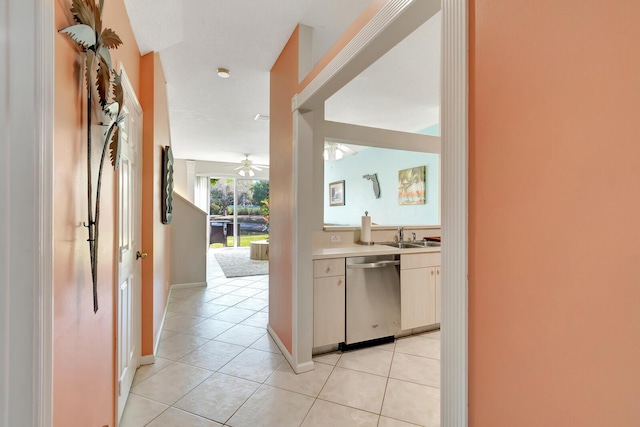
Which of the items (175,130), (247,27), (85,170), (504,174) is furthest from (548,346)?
(175,130)

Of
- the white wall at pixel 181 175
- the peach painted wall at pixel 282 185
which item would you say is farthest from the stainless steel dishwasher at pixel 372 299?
the white wall at pixel 181 175

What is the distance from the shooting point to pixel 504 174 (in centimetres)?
72

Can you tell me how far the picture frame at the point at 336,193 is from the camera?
739 cm

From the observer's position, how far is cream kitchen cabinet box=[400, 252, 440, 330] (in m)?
2.73

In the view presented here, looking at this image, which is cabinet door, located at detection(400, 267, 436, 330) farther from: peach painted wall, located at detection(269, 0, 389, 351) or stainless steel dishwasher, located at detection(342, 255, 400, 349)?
peach painted wall, located at detection(269, 0, 389, 351)

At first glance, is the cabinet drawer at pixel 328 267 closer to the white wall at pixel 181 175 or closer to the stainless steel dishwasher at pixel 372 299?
the stainless steel dishwasher at pixel 372 299

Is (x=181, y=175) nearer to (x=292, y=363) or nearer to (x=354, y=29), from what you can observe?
(x=292, y=363)

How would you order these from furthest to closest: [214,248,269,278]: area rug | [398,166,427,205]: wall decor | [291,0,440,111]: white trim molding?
[214,248,269,278]: area rug → [398,166,427,205]: wall decor → [291,0,440,111]: white trim molding

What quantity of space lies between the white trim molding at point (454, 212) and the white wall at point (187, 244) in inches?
182

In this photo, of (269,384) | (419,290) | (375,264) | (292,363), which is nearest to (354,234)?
(375,264)

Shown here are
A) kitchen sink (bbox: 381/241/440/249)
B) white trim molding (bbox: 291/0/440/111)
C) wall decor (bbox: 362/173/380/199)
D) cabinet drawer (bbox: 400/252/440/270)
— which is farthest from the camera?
wall decor (bbox: 362/173/380/199)

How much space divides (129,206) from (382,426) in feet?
7.13

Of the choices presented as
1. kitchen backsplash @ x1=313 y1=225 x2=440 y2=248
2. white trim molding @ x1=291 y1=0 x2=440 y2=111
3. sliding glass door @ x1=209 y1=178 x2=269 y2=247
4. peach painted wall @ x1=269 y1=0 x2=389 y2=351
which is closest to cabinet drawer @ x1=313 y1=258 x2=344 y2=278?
peach painted wall @ x1=269 y1=0 x2=389 y2=351

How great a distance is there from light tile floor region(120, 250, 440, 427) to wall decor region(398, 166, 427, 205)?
2564 millimetres
